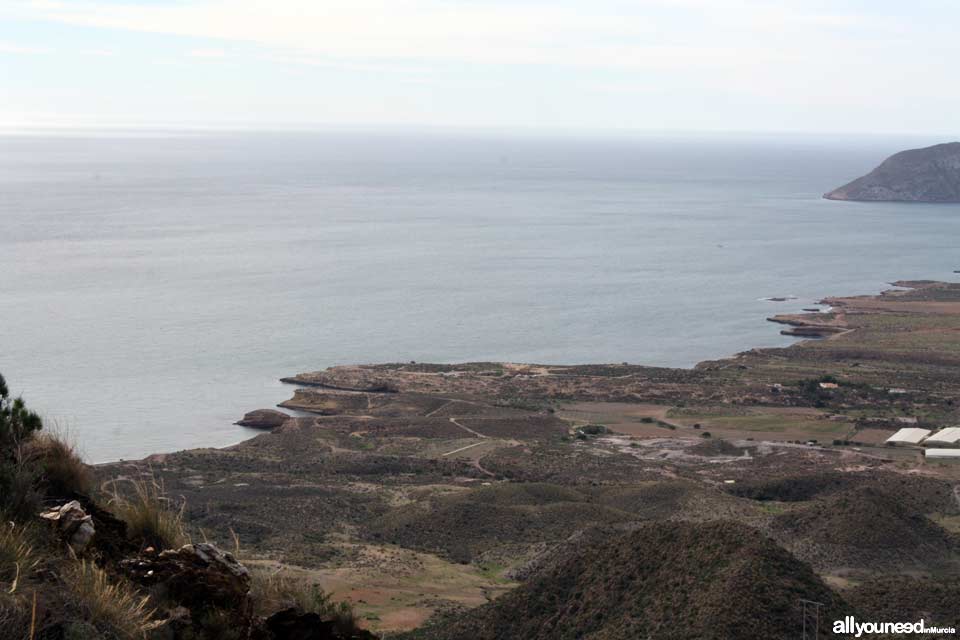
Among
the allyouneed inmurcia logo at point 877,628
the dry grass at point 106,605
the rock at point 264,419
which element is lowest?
the rock at point 264,419

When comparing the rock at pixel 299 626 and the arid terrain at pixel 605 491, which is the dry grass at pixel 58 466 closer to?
the rock at pixel 299 626

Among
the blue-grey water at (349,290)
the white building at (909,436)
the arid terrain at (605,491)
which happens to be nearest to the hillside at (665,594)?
the arid terrain at (605,491)

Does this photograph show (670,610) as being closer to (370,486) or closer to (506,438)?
(370,486)

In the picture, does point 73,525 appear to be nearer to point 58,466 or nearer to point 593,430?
point 58,466

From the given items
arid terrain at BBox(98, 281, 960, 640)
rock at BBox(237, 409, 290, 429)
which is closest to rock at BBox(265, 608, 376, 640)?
arid terrain at BBox(98, 281, 960, 640)

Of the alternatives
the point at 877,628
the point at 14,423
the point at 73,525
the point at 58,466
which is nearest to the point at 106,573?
the point at 73,525

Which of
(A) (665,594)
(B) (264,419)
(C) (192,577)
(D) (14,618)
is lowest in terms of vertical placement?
(B) (264,419)

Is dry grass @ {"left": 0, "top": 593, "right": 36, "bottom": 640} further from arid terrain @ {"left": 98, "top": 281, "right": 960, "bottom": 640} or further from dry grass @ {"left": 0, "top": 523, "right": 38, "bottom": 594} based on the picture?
arid terrain @ {"left": 98, "top": 281, "right": 960, "bottom": 640}
